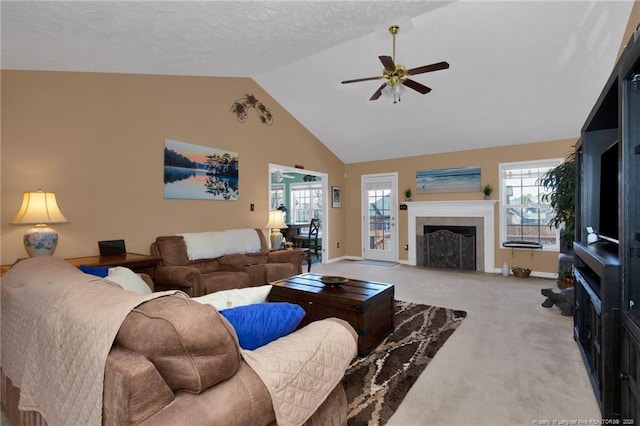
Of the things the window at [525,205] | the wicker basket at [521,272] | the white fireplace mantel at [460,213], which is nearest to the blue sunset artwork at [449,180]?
the white fireplace mantel at [460,213]

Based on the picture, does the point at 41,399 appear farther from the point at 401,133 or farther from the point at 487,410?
the point at 401,133

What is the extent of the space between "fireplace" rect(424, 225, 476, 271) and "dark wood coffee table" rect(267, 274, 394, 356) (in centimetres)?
364

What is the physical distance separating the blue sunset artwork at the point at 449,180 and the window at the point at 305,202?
10.8 ft

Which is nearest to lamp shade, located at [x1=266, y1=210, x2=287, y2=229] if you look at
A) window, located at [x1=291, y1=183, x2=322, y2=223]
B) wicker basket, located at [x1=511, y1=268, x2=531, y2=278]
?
window, located at [x1=291, y1=183, x2=322, y2=223]

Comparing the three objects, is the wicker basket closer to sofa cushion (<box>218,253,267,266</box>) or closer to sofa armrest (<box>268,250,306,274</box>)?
sofa armrest (<box>268,250,306,274</box>)

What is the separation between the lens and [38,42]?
229 cm

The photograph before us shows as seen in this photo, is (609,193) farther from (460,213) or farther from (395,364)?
(460,213)

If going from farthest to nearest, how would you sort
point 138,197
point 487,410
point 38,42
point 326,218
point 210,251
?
point 326,218, point 210,251, point 138,197, point 38,42, point 487,410

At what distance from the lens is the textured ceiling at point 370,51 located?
2.28m

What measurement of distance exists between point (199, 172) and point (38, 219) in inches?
75.8

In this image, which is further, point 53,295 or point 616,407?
point 616,407

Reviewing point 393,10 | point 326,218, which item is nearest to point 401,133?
point 326,218

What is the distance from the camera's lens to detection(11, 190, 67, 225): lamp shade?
2.64 meters

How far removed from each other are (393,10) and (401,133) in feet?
10.7
